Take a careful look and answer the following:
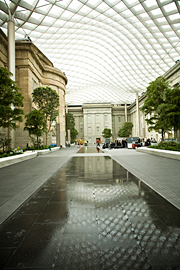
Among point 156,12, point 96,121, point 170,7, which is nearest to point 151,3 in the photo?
point 156,12

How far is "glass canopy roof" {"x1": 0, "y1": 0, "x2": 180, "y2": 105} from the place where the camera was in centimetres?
2459

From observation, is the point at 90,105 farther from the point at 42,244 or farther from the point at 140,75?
the point at 42,244

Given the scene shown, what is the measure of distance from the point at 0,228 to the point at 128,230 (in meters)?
1.98

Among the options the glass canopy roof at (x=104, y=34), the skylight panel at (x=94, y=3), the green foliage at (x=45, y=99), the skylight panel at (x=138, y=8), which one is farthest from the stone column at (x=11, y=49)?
the skylight panel at (x=138, y=8)

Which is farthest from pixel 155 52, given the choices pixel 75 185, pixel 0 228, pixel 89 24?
pixel 0 228

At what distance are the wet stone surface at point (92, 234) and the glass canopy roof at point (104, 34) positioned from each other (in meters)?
25.9

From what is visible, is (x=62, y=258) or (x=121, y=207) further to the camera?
(x=121, y=207)

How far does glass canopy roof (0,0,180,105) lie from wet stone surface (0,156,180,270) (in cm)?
2591

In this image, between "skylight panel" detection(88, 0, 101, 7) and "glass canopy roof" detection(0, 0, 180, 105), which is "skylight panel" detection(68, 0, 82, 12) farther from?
"skylight panel" detection(88, 0, 101, 7)

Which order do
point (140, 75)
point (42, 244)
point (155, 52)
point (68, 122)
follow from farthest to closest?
point (68, 122), point (140, 75), point (155, 52), point (42, 244)

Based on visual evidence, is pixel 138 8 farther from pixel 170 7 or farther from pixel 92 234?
pixel 92 234

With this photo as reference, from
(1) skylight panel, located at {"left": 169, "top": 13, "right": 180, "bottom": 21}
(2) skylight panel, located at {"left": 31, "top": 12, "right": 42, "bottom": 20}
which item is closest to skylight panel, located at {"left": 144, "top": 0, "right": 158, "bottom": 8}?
(1) skylight panel, located at {"left": 169, "top": 13, "right": 180, "bottom": 21}

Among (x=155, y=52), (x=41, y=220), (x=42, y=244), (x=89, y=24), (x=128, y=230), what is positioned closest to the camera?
(x=42, y=244)

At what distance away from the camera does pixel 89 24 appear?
30.6 meters
